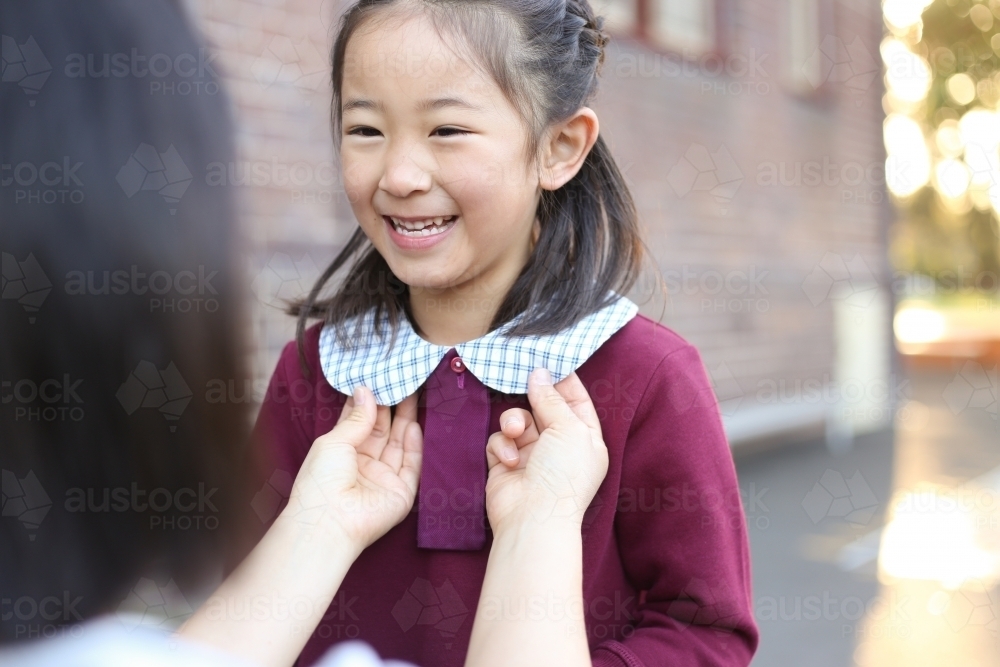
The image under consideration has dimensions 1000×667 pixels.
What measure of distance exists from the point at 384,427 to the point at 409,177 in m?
0.41

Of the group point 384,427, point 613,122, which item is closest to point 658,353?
point 384,427

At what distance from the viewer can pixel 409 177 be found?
1289 mm

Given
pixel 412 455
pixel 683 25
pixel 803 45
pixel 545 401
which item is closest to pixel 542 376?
pixel 545 401

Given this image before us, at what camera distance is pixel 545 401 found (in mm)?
1355

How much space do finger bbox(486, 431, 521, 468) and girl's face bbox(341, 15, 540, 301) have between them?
25 cm

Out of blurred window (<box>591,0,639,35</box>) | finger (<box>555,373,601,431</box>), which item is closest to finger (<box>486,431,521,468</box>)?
finger (<box>555,373,601,431</box>)

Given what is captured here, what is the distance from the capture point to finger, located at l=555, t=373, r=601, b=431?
1360 mm

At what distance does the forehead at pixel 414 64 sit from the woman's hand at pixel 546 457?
17.1 inches

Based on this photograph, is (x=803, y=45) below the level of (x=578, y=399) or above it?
above

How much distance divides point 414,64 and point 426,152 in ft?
0.40

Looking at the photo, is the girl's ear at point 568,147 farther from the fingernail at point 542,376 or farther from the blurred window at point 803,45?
the blurred window at point 803,45

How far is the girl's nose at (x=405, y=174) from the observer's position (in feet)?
4.24

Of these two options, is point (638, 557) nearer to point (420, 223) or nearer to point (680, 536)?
point (680, 536)

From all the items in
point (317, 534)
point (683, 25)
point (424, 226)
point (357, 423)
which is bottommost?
point (317, 534)
